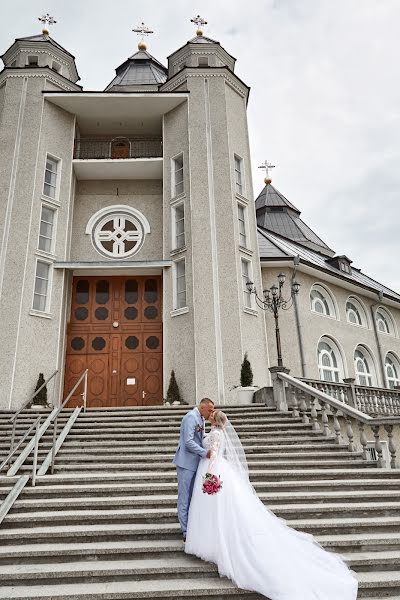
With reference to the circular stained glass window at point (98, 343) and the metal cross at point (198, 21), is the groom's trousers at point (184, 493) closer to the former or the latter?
the circular stained glass window at point (98, 343)

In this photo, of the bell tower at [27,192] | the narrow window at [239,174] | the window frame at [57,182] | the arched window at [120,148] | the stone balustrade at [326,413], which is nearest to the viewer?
the stone balustrade at [326,413]

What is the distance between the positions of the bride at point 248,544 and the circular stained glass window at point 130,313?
12110 millimetres

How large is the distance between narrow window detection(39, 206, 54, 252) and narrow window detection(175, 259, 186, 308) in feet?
15.5

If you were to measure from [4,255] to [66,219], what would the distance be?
9.15 ft

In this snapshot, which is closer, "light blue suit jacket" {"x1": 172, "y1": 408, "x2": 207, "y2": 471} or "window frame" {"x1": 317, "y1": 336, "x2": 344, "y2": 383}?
"light blue suit jacket" {"x1": 172, "y1": 408, "x2": 207, "y2": 471}

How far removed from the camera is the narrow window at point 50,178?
16453 millimetres

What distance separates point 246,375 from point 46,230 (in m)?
9.07

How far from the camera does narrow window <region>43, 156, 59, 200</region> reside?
16453 millimetres

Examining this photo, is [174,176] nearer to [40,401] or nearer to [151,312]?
[151,312]

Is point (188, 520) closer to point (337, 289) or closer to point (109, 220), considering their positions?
point (109, 220)

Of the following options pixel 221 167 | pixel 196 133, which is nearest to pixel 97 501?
pixel 221 167

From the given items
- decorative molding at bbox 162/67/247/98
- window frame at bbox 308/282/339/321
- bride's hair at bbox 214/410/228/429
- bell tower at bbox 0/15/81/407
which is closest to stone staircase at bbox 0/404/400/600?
bride's hair at bbox 214/410/228/429

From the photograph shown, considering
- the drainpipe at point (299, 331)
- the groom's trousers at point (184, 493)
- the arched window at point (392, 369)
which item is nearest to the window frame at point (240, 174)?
the drainpipe at point (299, 331)

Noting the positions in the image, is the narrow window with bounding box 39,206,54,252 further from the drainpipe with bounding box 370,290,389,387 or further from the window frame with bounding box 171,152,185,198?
the drainpipe with bounding box 370,290,389,387
